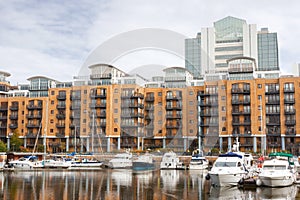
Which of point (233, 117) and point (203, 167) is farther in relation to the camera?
point (233, 117)

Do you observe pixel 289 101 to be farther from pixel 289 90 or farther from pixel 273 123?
pixel 273 123

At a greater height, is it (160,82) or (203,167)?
(160,82)

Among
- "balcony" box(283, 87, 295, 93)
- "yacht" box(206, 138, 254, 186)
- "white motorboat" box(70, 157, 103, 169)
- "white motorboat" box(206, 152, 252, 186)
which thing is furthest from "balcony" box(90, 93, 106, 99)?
"white motorboat" box(206, 152, 252, 186)

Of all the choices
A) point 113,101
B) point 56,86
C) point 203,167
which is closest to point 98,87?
point 113,101

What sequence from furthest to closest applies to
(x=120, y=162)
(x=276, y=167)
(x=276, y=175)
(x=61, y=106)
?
(x=61, y=106), (x=120, y=162), (x=276, y=167), (x=276, y=175)

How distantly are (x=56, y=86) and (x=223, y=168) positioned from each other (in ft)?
232

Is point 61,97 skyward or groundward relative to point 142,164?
skyward

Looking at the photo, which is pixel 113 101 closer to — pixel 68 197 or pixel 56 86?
pixel 56 86

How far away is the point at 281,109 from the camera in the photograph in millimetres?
78562

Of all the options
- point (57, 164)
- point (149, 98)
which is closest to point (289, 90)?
point (149, 98)

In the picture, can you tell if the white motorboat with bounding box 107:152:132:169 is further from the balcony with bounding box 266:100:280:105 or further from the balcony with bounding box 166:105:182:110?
the balcony with bounding box 266:100:280:105

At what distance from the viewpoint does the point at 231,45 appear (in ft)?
424

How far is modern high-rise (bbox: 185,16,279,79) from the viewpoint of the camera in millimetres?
128375

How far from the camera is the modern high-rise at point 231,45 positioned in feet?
421
